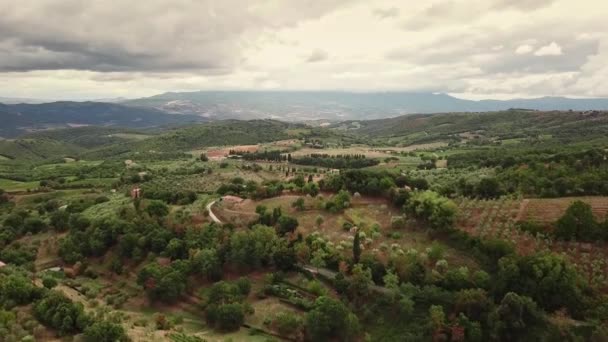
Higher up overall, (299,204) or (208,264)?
(299,204)

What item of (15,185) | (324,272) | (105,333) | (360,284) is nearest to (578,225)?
(360,284)

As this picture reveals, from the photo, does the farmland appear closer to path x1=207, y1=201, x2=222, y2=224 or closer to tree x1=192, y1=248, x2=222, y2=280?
tree x1=192, y1=248, x2=222, y2=280

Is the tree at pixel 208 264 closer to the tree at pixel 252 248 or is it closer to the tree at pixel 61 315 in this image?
the tree at pixel 252 248

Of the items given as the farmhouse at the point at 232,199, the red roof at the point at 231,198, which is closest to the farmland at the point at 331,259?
the farmhouse at the point at 232,199

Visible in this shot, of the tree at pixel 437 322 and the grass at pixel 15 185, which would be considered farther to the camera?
the grass at pixel 15 185

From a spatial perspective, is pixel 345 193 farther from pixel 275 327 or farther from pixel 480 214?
pixel 275 327

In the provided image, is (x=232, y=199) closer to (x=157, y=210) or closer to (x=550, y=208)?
(x=157, y=210)

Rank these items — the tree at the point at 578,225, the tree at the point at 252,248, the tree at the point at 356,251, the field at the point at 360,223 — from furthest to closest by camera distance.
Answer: the tree at the point at 252,248 → the field at the point at 360,223 → the tree at the point at 356,251 → the tree at the point at 578,225
